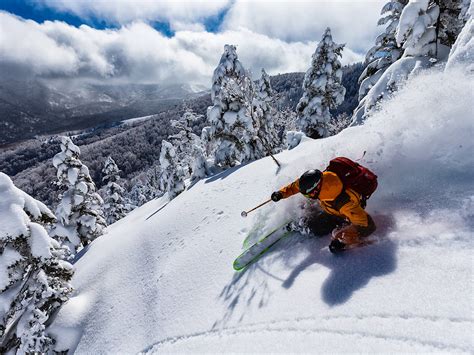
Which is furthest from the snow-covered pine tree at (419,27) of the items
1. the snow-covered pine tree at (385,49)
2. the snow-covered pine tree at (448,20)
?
the snow-covered pine tree at (385,49)

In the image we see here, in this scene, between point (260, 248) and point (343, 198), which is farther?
point (260, 248)

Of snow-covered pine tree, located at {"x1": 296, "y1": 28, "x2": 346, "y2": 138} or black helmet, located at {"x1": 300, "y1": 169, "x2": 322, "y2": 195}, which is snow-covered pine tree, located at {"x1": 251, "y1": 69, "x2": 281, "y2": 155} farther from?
black helmet, located at {"x1": 300, "y1": 169, "x2": 322, "y2": 195}

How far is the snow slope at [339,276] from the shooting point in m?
3.94

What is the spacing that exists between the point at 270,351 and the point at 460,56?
282 inches

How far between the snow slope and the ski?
0.79ft

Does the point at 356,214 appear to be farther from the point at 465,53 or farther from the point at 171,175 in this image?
the point at 171,175

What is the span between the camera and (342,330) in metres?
4.06

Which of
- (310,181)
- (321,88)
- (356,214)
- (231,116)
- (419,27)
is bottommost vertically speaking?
(356,214)

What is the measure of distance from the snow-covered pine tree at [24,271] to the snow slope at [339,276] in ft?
2.63

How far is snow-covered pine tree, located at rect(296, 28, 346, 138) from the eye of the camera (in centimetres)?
2744

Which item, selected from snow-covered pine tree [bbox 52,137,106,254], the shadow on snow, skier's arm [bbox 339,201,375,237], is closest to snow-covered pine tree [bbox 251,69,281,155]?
snow-covered pine tree [bbox 52,137,106,254]

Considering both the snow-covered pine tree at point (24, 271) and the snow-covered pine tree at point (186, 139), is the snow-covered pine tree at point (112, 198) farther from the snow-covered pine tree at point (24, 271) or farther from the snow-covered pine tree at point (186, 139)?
the snow-covered pine tree at point (24, 271)

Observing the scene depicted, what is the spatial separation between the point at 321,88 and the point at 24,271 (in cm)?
2613

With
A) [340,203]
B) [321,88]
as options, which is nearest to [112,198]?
[321,88]
